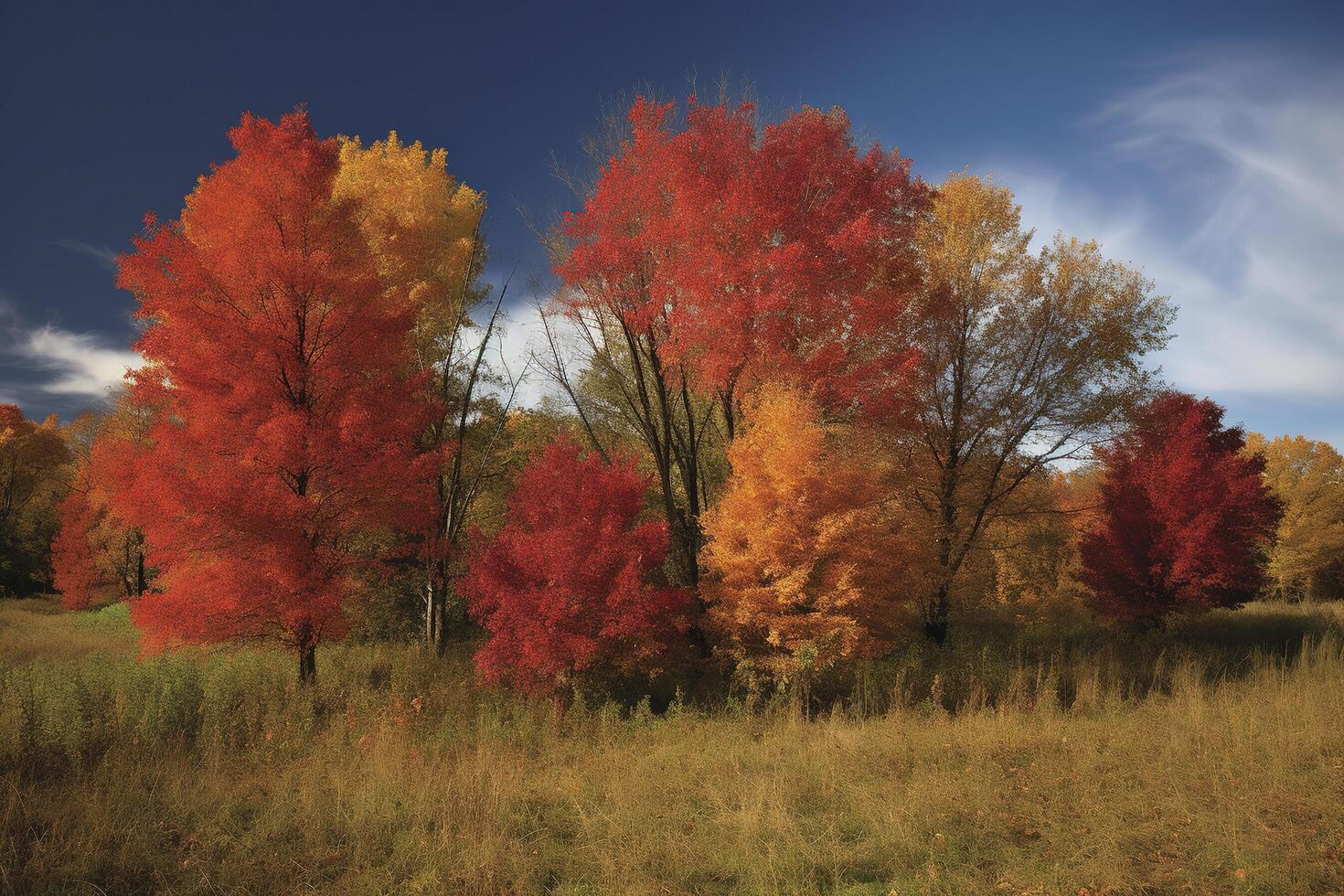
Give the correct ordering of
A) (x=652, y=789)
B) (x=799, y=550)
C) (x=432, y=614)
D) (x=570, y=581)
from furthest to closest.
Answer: (x=432, y=614) < (x=799, y=550) < (x=570, y=581) < (x=652, y=789)

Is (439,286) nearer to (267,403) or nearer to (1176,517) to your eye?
(267,403)

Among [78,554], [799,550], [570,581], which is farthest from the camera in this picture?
[78,554]

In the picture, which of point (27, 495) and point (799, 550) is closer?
point (799, 550)

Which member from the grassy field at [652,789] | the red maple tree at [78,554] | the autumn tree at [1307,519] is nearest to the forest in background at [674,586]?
the grassy field at [652,789]

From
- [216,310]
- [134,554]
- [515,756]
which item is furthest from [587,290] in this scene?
[134,554]

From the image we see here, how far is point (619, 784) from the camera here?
716 cm

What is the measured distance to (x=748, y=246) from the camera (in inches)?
499

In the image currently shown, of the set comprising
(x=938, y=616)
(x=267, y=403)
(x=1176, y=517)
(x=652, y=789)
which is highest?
(x=267, y=403)

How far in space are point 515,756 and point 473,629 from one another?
33.2 ft

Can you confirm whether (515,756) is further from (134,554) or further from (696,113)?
(134,554)

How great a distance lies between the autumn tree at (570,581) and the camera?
11.0m

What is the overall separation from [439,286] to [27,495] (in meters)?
43.1

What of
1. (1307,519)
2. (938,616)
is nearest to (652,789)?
(938,616)

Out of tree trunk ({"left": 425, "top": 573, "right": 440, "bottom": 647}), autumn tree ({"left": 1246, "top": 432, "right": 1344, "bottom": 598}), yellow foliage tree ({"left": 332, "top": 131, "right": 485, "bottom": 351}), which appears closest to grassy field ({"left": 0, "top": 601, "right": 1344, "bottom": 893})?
tree trunk ({"left": 425, "top": 573, "right": 440, "bottom": 647})
